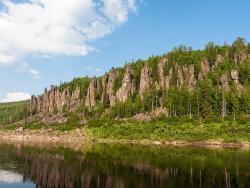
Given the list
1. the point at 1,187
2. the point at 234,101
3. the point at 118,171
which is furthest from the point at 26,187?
the point at 234,101

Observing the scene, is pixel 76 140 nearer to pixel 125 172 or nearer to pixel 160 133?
pixel 160 133

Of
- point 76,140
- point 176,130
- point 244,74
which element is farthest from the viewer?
point 244,74

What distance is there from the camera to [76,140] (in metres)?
142

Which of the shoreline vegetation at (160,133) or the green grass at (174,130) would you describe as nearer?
the shoreline vegetation at (160,133)

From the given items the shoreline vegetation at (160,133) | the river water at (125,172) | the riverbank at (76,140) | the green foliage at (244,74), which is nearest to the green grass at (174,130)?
the shoreline vegetation at (160,133)

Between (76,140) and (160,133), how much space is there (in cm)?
3638

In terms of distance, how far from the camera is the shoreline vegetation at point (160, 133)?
4562 inches

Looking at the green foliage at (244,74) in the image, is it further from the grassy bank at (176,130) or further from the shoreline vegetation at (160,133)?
the shoreline vegetation at (160,133)

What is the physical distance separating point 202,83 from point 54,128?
80039 mm

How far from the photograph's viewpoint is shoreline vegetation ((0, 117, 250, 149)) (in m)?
116

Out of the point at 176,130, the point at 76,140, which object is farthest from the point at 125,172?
the point at 76,140

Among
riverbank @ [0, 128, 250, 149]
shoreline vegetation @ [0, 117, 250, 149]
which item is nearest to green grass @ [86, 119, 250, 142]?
shoreline vegetation @ [0, 117, 250, 149]

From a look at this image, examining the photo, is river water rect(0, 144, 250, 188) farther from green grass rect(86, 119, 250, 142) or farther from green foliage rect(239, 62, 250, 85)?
green foliage rect(239, 62, 250, 85)

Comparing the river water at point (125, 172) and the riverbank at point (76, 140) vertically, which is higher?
the riverbank at point (76, 140)
